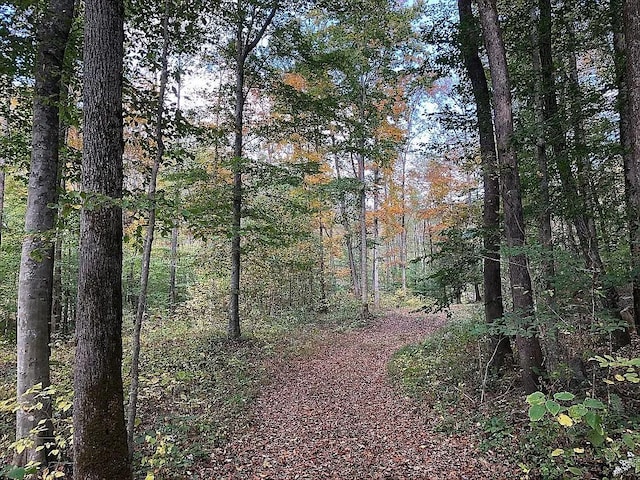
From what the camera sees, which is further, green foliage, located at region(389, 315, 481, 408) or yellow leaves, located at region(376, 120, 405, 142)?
yellow leaves, located at region(376, 120, 405, 142)

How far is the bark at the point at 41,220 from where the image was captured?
4543 millimetres

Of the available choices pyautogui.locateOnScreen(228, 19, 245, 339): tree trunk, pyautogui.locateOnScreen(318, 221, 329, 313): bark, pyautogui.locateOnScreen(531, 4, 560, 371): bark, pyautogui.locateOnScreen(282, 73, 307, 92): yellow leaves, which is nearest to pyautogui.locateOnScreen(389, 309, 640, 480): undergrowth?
pyautogui.locateOnScreen(531, 4, 560, 371): bark

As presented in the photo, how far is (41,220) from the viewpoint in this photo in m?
4.64

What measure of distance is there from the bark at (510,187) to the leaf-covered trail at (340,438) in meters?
1.69

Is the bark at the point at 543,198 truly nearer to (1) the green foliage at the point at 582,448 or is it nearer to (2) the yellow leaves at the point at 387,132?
(1) the green foliage at the point at 582,448

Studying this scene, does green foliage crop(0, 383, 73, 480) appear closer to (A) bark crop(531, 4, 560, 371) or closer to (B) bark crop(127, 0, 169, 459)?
A: (B) bark crop(127, 0, 169, 459)

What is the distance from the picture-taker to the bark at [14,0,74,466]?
179 inches

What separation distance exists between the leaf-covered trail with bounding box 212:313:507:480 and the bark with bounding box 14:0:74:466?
2456mm

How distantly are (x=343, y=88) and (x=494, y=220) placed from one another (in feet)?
35.0

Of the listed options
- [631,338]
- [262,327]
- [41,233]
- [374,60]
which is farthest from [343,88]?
[41,233]

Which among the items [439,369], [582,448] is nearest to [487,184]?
[439,369]

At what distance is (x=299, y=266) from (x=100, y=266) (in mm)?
8889

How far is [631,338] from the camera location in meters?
6.76

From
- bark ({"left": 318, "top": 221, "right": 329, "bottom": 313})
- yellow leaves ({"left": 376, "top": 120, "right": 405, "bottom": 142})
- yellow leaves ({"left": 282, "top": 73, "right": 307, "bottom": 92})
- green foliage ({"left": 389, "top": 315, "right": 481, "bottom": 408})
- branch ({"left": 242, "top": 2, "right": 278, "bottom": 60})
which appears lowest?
green foliage ({"left": 389, "top": 315, "right": 481, "bottom": 408})
